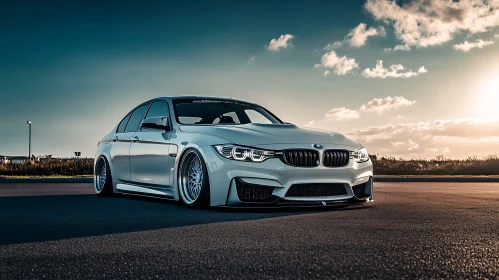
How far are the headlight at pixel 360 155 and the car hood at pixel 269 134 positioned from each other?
107mm

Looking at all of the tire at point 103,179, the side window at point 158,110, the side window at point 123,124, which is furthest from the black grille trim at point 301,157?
the tire at point 103,179

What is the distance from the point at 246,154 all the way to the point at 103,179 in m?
4.21

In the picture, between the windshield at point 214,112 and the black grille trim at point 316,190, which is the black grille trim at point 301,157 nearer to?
the black grille trim at point 316,190

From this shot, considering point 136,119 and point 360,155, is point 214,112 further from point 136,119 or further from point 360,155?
point 360,155

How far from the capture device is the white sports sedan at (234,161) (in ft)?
26.3

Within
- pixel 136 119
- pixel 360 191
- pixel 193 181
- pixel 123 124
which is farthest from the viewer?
pixel 123 124

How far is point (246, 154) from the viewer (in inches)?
315

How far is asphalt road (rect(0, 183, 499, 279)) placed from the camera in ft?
14.0

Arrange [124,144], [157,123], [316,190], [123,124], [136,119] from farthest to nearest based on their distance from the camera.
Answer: [123,124] < [136,119] < [124,144] < [157,123] < [316,190]

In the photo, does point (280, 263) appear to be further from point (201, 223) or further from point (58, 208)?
point (58, 208)

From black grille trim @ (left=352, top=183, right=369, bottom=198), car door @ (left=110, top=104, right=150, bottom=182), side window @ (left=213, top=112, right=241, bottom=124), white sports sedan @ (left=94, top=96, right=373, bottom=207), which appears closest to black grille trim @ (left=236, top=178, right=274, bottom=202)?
white sports sedan @ (left=94, top=96, right=373, bottom=207)

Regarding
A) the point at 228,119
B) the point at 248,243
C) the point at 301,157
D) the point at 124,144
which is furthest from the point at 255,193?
the point at 124,144

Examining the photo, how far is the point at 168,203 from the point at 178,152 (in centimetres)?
126

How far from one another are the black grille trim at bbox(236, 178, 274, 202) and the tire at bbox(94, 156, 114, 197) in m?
3.79
